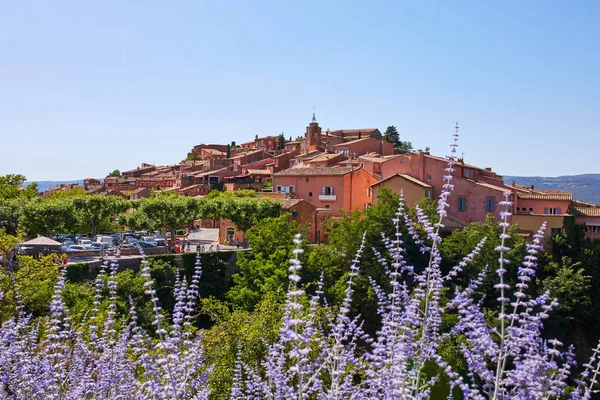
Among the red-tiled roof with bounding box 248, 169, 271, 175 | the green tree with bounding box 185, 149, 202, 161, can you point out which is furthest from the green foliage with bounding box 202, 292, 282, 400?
the green tree with bounding box 185, 149, 202, 161

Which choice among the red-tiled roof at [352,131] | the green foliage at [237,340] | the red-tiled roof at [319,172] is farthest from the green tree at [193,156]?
the green foliage at [237,340]

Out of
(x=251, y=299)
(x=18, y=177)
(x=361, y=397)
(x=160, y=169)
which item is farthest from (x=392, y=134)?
(x=361, y=397)

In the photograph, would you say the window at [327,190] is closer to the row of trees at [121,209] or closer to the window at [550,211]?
the row of trees at [121,209]

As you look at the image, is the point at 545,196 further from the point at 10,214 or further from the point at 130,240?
the point at 10,214

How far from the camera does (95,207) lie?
38250 millimetres

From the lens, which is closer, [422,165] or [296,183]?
[422,165]

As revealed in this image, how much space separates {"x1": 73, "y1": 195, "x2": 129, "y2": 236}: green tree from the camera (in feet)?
123

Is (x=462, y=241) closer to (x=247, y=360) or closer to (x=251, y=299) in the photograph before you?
(x=251, y=299)

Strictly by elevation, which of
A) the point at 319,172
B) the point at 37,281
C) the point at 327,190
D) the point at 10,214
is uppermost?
the point at 319,172

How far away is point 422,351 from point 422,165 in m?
32.3

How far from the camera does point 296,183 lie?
41812mm

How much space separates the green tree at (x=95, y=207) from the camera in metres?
37.5

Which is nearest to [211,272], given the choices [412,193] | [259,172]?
[412,193]

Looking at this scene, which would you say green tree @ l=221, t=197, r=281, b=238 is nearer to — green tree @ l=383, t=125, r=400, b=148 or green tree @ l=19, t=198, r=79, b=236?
green tree @ l=19, t=198, r=79, b=236
